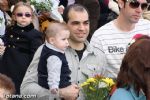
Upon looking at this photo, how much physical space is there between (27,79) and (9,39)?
1.77m

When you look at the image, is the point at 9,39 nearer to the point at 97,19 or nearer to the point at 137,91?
the point at 97,19

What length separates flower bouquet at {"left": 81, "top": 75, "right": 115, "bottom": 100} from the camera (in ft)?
16.4

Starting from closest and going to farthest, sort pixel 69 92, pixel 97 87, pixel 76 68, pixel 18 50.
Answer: pixel 97 87, pixel 69 92, pixel 76 68, pixel 18 50

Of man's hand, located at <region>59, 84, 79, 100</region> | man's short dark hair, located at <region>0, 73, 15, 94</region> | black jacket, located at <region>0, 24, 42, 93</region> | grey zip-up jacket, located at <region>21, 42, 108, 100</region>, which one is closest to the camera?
man's short dark hair, located at <region>0, 73, 15, 94</region>

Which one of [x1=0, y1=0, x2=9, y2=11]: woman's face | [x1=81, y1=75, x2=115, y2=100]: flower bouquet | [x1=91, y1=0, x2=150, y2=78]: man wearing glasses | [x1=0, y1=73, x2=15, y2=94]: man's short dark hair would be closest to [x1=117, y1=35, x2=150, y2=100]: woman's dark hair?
[x1=0, y1=73, x2=15, y2=94]: man's short dark hair

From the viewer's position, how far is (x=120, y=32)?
577cm

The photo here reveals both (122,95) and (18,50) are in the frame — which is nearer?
(122,95)

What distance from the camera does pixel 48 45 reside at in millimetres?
5285

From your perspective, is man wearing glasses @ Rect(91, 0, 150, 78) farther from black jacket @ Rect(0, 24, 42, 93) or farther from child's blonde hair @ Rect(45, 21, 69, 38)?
black jacket @ Rect(0, 24, 42, 93)

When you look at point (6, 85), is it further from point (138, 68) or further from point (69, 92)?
point (69, 92)

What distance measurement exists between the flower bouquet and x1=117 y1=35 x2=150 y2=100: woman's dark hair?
998mm

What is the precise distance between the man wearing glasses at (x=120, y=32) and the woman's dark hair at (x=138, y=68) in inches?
63.8

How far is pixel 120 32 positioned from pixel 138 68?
1.91m

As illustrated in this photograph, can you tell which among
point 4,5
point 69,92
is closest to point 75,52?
point 69,92
